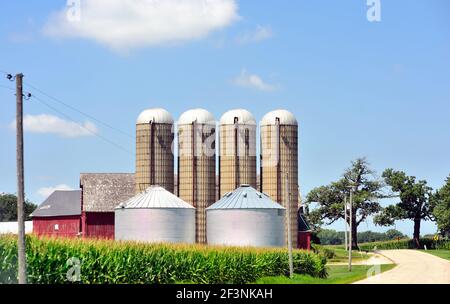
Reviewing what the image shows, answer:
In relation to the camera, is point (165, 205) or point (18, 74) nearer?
point (18, 74)

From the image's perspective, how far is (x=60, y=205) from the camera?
76.1m

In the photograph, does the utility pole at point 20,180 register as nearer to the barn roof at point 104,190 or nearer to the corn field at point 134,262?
the corn field at point 134,262

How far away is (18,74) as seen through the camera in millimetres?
26797

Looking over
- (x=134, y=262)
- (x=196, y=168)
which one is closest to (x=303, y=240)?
(x=196, y=168)

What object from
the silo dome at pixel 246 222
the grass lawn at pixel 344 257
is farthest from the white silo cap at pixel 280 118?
the grass lawn at pixel 344 257

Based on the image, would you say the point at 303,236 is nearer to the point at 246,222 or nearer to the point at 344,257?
the point at 246,222

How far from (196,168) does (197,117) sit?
4.20 meters

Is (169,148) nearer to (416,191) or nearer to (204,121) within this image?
(204,121)

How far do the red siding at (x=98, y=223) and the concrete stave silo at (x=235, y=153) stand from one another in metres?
9.88

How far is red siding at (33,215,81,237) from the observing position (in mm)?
73562

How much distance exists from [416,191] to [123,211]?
193ft
